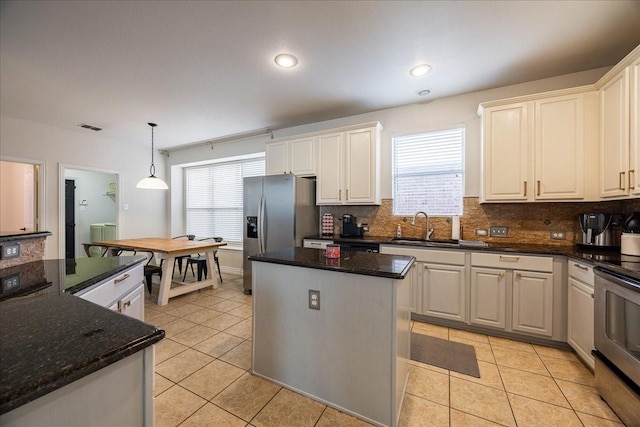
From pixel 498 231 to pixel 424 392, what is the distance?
2059mm

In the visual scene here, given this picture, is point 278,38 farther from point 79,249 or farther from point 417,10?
point 79,249

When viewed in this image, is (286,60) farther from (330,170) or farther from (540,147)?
(540,147)

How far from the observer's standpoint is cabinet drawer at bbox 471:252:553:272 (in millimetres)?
2387

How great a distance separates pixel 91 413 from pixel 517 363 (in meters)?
2.79

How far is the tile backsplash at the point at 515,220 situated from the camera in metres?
2.71

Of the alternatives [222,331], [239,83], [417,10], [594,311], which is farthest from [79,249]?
[594,311]

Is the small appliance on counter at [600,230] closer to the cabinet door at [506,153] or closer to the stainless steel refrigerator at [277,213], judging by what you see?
the cabinet door at [506,153]

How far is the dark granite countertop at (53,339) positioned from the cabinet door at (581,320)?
283cm

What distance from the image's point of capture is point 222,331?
108 inches

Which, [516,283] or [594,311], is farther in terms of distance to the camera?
[516,283]

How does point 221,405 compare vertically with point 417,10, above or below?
below

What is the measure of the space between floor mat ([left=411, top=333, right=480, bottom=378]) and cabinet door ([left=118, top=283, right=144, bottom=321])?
2.27 m

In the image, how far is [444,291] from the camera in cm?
277

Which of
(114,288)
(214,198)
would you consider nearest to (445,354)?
(114,288)
